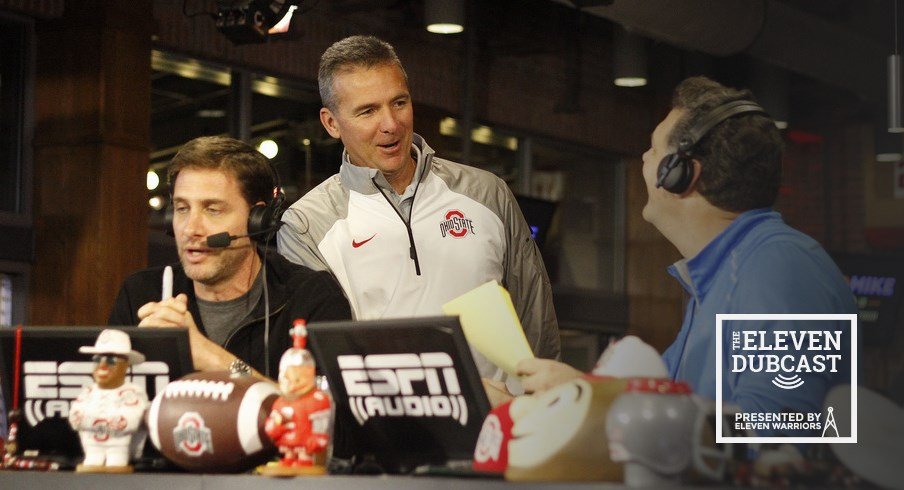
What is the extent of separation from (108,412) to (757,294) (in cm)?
86

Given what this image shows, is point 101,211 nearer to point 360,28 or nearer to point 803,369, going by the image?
point 360,28

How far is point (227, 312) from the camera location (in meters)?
2.38

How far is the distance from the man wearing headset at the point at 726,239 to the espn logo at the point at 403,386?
3.8 inches

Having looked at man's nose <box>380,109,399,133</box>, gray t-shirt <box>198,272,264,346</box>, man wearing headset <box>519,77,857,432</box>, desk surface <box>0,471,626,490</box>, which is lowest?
desk surface <box>0,471,626,490</box>

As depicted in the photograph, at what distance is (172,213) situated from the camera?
2.33 metres

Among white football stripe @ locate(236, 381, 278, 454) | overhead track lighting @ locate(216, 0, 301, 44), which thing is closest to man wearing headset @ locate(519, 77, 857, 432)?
white football stripe @ locate(236, 381, 278, 454)

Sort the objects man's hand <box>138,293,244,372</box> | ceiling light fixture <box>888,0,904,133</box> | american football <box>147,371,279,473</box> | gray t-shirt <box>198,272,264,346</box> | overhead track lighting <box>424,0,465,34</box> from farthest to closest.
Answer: overhead track lighting <box>424,0,465,34</box>, ceiling light fixture <box>888,0,904,133</box>, gray t-shirt <box>198,272,264,346</box>, man's hand <box>138,293,244,372</box>, american football <box>147,371,279,473</box>

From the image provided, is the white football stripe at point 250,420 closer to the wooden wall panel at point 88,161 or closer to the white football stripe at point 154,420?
the white football stripe at point 154,420

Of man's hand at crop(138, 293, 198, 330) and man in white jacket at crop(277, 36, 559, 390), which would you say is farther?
man in white jacket at crop(277, 36, 559, 390)

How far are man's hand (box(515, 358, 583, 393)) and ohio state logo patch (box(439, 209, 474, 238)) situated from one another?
109 cm

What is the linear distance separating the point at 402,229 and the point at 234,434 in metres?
1.11

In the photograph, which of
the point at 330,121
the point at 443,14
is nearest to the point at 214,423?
the point at 330,121

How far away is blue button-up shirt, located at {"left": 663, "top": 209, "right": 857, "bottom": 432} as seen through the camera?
1516 mm

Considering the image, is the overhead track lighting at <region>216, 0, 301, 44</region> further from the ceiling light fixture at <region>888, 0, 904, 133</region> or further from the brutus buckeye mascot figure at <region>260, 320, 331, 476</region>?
the brutus buckeye mascot figure at <region>260, 320, 331, 476</region>
